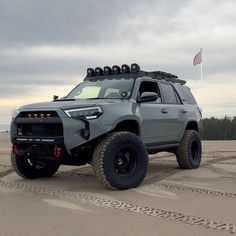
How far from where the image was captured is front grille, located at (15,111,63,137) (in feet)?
24.7

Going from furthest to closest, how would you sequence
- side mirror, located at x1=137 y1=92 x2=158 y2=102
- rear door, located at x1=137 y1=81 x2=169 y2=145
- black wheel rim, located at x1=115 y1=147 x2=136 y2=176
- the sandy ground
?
1. rear door, located at x1=137 y1=81 x2=169 y2=145
2. side mirror, located at x1=137 y1=92 x2=158 y2=102
3. black wheel rim, located at x1=115 y1=147 x2=136 y2=176
4. the sandy ground

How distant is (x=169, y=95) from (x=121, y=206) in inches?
161

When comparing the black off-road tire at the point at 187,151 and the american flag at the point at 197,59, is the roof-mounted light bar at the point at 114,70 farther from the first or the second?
the american flag at the point at 197,59

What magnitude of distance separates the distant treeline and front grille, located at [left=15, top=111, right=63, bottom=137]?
66.2 feet

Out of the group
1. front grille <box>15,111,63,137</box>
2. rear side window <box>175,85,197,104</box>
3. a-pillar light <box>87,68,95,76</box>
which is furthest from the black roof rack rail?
front grille <box>15,111,63,137</box>

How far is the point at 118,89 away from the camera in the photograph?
891 centimetres

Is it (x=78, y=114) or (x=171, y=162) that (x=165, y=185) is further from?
(x=171, y=162)

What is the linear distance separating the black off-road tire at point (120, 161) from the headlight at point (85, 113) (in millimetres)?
443

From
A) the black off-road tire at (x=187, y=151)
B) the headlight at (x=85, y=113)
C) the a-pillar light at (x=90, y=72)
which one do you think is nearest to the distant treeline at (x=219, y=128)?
the black off-road tire at (x=187, y=151)

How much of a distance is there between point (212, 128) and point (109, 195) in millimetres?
21358

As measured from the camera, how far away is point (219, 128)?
27.7 m

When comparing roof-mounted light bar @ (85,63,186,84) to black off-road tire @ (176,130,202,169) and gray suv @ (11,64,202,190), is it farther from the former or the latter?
black off-road tire @ (176,130,202,169)

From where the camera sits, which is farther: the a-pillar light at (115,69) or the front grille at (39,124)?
the a-pillar light at (115,69)

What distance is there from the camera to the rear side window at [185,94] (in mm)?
10547
